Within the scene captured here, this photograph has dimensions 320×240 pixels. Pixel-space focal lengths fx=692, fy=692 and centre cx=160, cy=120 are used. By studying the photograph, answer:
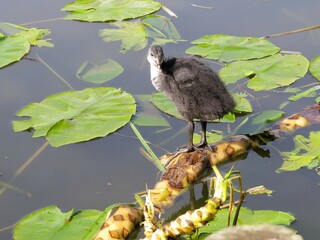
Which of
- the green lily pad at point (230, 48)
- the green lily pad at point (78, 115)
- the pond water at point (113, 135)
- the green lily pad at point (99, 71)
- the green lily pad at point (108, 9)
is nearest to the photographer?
the pond water at point (113, 135)

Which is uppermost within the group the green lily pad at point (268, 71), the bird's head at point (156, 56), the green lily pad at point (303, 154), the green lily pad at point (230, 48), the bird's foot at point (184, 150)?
the bird's head at point (156, 56)

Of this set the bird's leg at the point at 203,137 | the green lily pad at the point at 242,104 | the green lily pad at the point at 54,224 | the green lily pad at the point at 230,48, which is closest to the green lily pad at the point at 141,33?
the green lily pad at the point at 230,48

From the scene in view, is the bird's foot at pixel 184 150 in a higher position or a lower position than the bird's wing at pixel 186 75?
lower

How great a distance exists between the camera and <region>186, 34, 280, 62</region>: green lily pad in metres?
4.29

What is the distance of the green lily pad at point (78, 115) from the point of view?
3617 mm

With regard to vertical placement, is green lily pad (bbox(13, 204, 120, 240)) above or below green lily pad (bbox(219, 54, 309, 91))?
below

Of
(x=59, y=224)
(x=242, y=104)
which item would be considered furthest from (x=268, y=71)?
(x=59, y=224)

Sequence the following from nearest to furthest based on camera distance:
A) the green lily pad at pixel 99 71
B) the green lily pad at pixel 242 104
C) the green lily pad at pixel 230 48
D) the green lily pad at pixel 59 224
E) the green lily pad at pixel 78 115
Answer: the green lily pad at pixel 59 224, the green lily pad at pixel 78 115, the green lily pad at pixel 242 104, the green lily pad at pixel 99 71, the green lily pad at pixel 230 48

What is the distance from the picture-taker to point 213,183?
2521 mm

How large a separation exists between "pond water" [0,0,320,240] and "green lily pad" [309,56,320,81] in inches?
1.5

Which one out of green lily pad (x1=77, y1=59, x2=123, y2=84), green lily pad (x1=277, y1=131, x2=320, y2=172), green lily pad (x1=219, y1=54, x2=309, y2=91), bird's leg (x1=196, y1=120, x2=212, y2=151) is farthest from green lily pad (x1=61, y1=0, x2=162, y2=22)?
green lily pad (x1=277, y1=131, x2=320, y2=172)

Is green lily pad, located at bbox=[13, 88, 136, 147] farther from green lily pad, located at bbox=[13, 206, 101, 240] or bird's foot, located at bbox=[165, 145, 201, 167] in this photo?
green lily pad, located at bbox=[13, 206, 101, 240]

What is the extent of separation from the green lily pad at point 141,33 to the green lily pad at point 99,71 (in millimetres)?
260

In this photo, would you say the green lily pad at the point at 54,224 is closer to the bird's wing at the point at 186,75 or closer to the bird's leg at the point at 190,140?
the bird's leg at the point at 190,140
